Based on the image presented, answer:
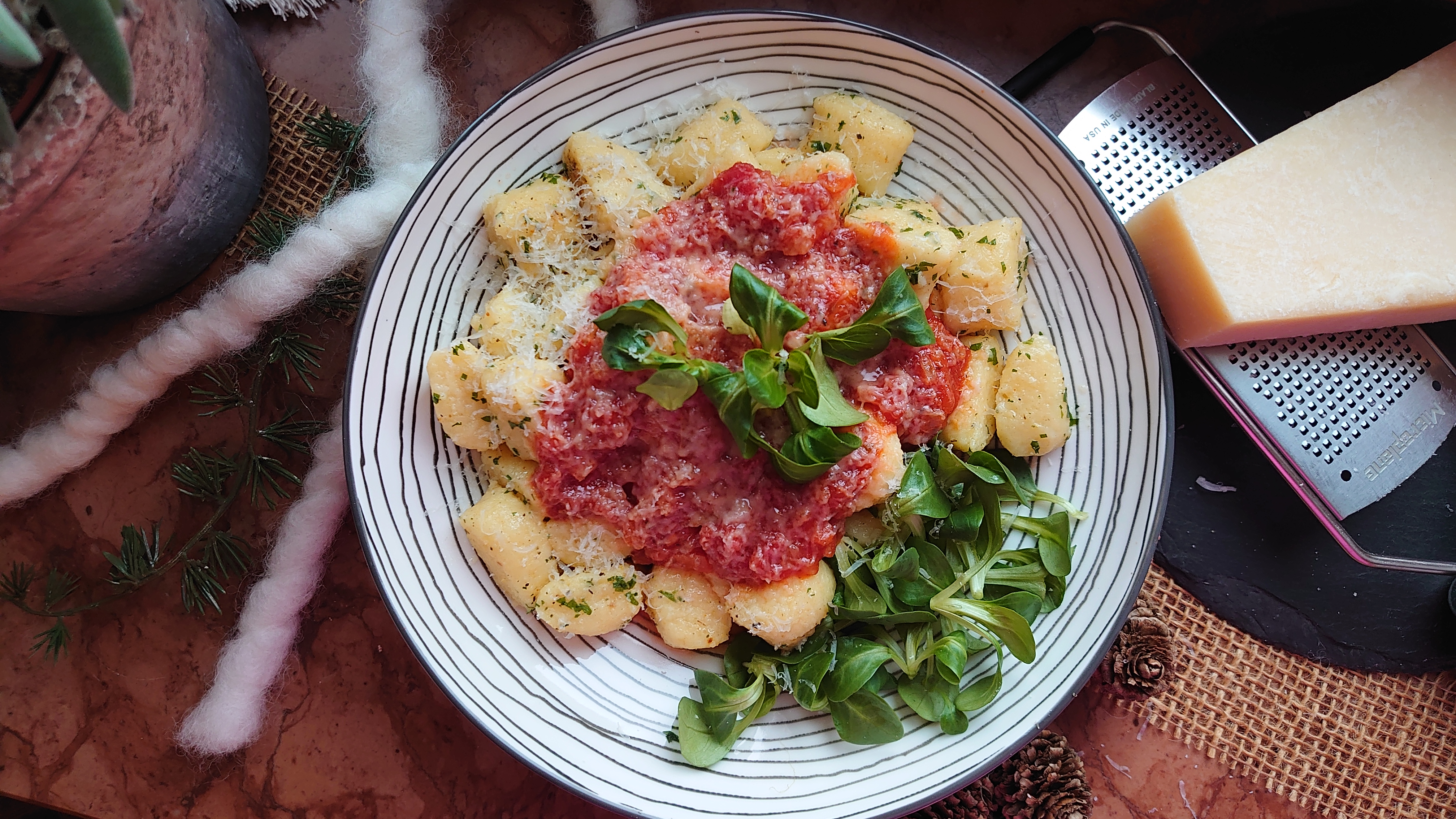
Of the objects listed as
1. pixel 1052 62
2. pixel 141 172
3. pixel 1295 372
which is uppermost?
pixel 141 172

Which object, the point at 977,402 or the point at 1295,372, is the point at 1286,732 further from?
the point at 977,402

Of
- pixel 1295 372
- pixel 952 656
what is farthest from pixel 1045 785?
pixel 1295 372

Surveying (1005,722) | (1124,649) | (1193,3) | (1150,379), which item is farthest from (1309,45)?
(1005,722)

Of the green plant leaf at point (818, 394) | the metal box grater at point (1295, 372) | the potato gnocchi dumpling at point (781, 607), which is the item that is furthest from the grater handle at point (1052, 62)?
the potato gnocchi dumpling at point (781, 607)

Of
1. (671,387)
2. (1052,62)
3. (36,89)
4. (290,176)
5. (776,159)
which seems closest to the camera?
(36,89)

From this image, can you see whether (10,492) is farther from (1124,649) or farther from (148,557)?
(1124,649)

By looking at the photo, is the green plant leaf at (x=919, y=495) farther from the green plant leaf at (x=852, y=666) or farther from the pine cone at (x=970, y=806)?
the pine cone at (x=970, y=806)
